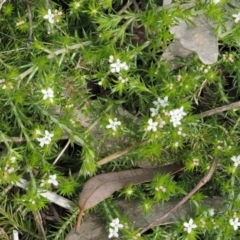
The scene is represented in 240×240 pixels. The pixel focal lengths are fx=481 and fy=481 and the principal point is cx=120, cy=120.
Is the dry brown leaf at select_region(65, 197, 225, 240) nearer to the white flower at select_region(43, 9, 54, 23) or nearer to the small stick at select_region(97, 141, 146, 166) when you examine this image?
the small stick at select_region(97, 141, 146, 166)

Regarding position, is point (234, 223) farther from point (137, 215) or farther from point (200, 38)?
point (200, 38)

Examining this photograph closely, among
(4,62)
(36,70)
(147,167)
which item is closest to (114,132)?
(147,167)

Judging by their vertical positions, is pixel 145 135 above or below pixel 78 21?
below

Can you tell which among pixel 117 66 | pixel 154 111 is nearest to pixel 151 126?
pixel 154 111

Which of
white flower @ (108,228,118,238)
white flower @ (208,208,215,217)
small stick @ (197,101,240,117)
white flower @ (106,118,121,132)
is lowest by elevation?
white flower @ (108,228,118,238)

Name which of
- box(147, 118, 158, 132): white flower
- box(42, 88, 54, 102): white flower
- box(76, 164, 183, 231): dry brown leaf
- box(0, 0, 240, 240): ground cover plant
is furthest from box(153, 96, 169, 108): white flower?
box(42, 88, 54, 102): white flower

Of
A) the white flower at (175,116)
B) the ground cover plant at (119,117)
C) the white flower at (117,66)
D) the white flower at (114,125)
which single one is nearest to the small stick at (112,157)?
the ground cover plant at (119,117)

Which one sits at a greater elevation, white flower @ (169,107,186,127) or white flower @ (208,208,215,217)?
white flower @ (169,107,186,127)

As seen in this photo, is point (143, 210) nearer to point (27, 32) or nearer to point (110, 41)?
point (110, 41)
